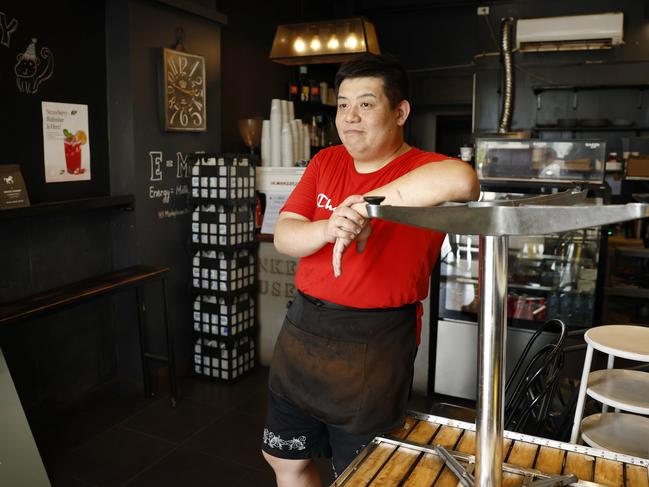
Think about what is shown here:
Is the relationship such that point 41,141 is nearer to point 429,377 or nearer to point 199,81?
point 199,81

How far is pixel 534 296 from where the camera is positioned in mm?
3922

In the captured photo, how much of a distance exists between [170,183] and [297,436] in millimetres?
2637

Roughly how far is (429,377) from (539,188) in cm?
138

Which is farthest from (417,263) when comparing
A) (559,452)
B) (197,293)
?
(197,293)

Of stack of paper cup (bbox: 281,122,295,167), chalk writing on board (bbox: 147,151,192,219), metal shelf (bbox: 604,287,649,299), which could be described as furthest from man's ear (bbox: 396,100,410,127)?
metal shelf (bbox: 604,287,649,299)

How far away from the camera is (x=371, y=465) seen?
1187 mm

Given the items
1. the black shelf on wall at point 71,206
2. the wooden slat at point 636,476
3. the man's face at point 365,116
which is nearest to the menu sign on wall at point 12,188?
the black shelf on wall at point 71,206

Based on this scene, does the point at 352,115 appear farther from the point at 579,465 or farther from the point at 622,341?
the point at 622,341

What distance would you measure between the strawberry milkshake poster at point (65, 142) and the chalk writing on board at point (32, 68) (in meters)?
0.12

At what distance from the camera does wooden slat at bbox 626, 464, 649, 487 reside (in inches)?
43.9

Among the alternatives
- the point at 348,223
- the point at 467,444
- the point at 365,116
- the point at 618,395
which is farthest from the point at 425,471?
the point at 618,395

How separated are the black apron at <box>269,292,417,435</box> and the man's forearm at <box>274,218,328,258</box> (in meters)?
0.17

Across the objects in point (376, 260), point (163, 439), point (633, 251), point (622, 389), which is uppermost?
point (376, 260)

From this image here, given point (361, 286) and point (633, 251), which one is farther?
point (633, 251)
